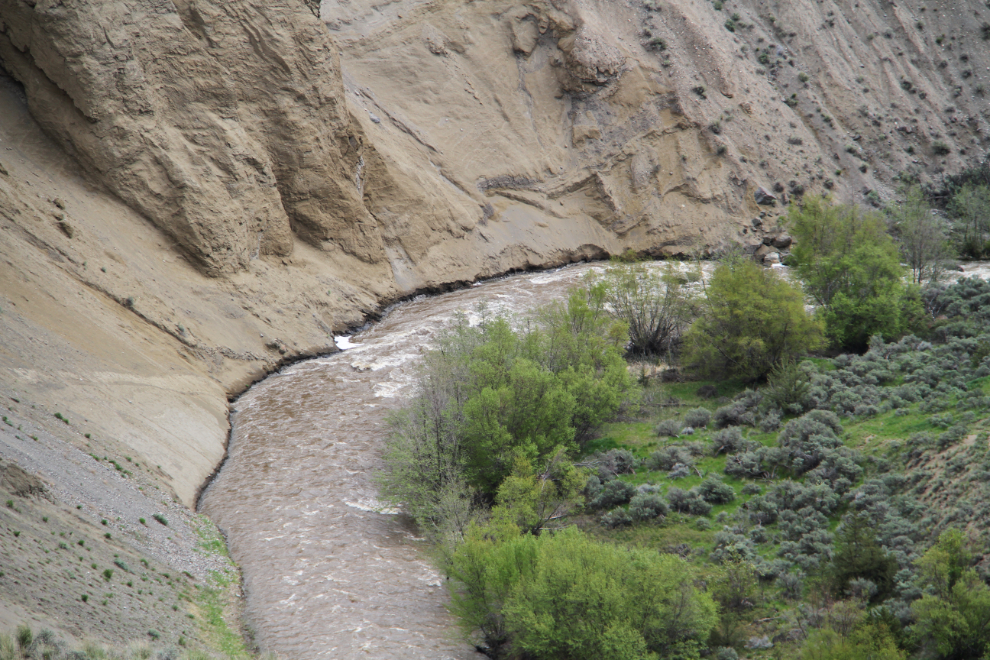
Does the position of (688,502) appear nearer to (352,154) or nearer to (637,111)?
(352,154)

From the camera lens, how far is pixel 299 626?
645 inches

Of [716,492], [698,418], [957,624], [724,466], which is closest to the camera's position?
[957,624]

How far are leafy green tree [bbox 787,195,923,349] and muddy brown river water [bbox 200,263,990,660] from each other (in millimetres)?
16529

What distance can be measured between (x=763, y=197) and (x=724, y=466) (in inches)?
1261

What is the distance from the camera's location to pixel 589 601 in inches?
564

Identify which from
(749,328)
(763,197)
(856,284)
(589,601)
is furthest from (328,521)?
(763,197)

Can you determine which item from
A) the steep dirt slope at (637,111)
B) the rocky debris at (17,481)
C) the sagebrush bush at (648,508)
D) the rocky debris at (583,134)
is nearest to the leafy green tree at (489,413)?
the sagebrush bush at (648,508)

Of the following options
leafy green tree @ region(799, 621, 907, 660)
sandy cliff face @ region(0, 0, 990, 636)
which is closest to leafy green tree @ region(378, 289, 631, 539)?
sandy cliff face @ region(0, 0, 990, 636)

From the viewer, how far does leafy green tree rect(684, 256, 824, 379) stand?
27.9m

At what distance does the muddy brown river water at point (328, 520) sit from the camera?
16.3 metres

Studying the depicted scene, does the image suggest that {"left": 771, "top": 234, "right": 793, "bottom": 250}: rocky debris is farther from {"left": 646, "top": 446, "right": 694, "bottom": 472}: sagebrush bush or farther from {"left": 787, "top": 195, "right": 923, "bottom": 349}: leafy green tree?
{"left": 646, "top": 446, "right": 694, "bottom": 472}: sagebrush bush

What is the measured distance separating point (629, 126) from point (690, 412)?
29.7 m

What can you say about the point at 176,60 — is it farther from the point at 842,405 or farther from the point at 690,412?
the point at 842,405

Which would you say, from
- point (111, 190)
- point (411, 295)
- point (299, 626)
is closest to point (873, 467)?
point (299, 626)
